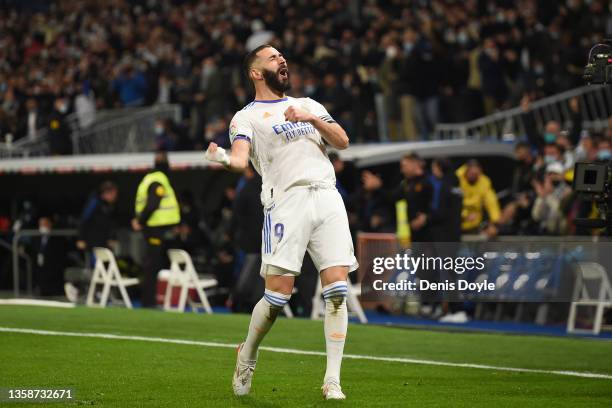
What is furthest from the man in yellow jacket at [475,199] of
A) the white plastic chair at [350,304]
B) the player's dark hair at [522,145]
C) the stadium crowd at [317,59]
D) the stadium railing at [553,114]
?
the stadium crowd at [317,59]

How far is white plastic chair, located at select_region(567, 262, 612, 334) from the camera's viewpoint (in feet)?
51.8

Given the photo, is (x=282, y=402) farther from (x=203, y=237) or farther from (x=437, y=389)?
(x=203, y=237)

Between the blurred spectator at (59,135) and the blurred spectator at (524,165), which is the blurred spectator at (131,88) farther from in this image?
the blurred spectator at (524,165)

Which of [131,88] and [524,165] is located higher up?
[131,88]

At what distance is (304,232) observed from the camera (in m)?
8.33

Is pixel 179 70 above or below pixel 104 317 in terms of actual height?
above

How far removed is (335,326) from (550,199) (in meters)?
9.75

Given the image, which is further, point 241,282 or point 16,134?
point 16,134

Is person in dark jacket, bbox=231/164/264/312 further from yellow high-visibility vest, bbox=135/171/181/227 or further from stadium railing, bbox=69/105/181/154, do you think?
stadium railing, bbox=69/105/181/154

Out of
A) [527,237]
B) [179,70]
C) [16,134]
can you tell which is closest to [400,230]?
[527,237]

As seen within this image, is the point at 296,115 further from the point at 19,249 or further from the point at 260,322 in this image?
the point at 19,249

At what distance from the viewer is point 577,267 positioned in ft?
52.5

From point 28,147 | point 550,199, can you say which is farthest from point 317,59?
point 550,199

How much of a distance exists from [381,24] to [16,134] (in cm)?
1042
